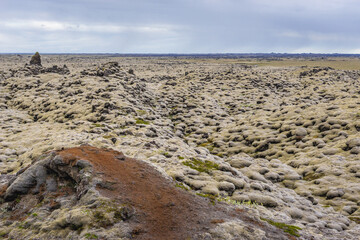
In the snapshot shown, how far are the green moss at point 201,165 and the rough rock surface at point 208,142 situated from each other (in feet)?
0.29

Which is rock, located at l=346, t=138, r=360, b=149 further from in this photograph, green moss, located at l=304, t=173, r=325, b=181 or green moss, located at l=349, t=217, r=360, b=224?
green moss, located at l=349, t=217, r=360, b=224

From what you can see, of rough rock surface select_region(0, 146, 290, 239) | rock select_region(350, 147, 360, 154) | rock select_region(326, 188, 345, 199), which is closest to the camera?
rough rock surface select_region(0, 146, 290, 239)

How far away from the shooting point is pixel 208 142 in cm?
2745

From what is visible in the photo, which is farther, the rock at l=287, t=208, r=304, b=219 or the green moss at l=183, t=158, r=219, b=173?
the green moss at l=183, t=158, r=219, b=173

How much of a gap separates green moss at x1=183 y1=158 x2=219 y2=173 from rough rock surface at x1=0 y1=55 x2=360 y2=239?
0.09 metres

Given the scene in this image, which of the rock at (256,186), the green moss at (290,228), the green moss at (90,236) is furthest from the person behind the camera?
the rock at (256,186)

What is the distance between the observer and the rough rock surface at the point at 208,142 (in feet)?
37.8

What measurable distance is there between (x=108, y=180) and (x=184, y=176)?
534 centimetres

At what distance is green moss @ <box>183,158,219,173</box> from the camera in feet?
53.2

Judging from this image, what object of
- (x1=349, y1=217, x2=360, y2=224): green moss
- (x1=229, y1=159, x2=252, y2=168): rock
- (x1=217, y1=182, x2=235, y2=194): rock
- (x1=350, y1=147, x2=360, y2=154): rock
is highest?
(x1=350, y1=147, x2=360, y2=154): rock

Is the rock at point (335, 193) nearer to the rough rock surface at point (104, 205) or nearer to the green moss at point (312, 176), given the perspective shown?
the green moss at point (312, 176)

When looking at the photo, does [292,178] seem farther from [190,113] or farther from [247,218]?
[190,113]

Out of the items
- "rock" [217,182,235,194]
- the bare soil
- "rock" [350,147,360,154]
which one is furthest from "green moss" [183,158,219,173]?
"rock" [350,147,360,154]

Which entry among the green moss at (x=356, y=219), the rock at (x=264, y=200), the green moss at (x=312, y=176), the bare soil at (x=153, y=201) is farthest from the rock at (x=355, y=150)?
the bare soil at (x=153, y=201)
